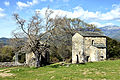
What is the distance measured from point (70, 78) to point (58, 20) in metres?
11.8

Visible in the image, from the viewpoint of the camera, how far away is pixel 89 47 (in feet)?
116

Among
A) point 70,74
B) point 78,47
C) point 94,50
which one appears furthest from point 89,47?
point 70,74

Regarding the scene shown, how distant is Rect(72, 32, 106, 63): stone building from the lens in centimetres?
3266

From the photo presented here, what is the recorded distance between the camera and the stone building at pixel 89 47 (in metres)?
32.7

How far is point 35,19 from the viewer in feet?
76.4

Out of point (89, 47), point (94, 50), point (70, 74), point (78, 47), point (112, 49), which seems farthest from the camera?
point (112, 49)

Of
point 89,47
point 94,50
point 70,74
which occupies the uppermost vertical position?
point 89,47

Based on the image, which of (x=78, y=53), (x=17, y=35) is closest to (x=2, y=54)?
(x=78, y=53)

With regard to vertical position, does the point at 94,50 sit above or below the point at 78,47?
below

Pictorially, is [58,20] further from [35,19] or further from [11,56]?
[11,56]

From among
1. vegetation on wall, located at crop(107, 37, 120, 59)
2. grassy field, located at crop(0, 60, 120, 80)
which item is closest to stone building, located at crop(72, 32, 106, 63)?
grassy field, located at crop(0, 60, 120, 80)

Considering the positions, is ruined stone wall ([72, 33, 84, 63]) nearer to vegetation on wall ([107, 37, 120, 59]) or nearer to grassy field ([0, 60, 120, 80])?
vegetation on wall ([107, 37, 120, 59])

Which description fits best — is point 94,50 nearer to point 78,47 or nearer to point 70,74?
point 78,47

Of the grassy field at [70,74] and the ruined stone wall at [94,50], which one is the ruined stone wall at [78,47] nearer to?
the ruined stone wall at [94,50]
